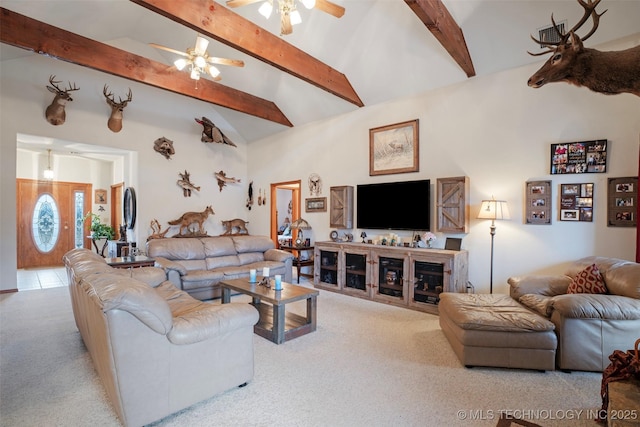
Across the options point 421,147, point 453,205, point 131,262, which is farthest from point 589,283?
point 131,262

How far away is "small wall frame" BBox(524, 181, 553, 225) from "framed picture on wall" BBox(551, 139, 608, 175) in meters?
0.21

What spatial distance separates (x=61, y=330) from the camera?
3.43m

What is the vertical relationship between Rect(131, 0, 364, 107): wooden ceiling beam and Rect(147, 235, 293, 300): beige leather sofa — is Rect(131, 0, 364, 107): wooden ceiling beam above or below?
above

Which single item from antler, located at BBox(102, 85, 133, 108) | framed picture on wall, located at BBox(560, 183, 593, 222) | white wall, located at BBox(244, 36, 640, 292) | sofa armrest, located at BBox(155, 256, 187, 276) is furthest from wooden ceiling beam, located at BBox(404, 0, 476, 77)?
antler, located at BBox(102, 85, 133, 108)

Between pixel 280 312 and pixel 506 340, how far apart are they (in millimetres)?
2025

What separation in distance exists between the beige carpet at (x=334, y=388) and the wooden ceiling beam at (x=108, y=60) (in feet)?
11.3

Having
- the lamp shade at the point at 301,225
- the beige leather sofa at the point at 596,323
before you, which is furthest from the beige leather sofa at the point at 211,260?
the beige leather sofa at the point at 596,323

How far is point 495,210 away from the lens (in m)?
3.76

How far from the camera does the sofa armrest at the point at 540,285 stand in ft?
10.2

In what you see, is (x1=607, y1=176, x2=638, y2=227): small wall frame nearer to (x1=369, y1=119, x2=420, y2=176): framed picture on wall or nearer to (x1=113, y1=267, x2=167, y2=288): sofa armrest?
(x1=369, y1=119, x2=420, y2=176): framed picture on wall

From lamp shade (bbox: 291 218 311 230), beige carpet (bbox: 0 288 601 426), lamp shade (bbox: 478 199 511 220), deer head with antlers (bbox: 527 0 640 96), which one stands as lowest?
beige carpet (bbox: 0 288 601 426)

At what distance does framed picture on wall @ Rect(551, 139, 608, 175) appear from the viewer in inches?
131

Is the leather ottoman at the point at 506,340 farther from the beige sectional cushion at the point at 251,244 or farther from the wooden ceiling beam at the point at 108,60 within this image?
the wooden ceiling beam at the point at 108,60

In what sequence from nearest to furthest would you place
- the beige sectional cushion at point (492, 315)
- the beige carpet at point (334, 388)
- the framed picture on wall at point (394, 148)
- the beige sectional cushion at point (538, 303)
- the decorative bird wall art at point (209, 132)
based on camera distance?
the beige carpet at point (334, 388), the beige sectional cushion at point (492, 315), the beige sectional cushion at point (538, 303), the framed picture on wall at point (394, 148), the decorative bird wall art at point (209, 132)
